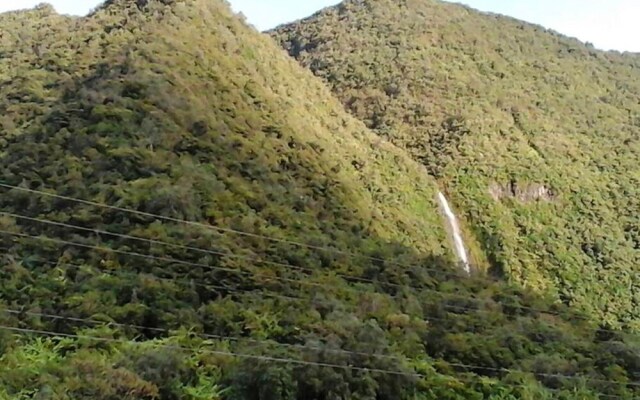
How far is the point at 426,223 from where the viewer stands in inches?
2339

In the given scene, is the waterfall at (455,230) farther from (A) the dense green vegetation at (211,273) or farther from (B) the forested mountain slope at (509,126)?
(A) the dense green vegetation at (211,273)

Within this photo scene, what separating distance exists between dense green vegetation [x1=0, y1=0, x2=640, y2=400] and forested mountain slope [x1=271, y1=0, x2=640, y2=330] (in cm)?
2142

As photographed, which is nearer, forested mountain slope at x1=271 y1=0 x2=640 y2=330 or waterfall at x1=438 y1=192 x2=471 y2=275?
waterfall at x1=438 y1=192 x2=471 y2=275

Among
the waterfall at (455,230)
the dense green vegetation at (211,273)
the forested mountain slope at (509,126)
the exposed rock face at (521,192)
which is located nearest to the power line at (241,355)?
the dense green vegetation at (211,273)

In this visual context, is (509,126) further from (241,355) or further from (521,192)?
(241,355)

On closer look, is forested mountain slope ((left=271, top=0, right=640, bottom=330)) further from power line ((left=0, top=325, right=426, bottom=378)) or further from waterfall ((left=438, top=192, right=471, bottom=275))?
power line ((left=0, top=325, right=426, bottom=378))

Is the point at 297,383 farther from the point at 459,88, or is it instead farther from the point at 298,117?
the point at 459,88

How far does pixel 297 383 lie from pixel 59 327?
8.41 m

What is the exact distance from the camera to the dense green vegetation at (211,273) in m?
20.3

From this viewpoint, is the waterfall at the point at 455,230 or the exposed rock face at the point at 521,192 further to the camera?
the exposed rock face at the point at 521,192

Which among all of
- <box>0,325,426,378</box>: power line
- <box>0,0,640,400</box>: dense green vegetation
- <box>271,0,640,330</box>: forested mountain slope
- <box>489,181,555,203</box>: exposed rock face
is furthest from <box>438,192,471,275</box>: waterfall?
<box>0,325,426,378</box>: power line

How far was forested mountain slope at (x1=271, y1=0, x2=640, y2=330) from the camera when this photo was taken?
66450mm

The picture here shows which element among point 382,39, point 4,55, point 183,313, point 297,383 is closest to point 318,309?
point 183,313

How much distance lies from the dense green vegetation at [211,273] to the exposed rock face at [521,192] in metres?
24.5
